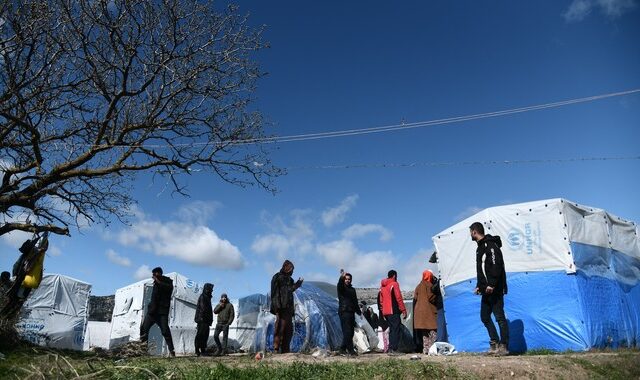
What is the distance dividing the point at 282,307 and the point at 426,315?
286 centimetres

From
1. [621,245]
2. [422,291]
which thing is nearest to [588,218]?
[621,245]

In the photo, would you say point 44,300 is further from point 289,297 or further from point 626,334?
point 626,334

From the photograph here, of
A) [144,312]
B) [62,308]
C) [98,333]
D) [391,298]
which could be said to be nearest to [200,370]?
[391,298]

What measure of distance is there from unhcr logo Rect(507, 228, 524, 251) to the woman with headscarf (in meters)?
1.82

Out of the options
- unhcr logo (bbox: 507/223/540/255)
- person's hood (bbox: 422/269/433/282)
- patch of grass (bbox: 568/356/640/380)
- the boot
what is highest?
unhcr logo (bbox: 507/223/540/255)

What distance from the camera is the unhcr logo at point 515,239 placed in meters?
9.48

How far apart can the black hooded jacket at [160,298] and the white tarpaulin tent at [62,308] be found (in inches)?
512

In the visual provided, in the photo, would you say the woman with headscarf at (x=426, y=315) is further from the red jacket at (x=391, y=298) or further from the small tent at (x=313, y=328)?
the small tent at (x=313, y=328)

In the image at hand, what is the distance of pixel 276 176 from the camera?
33.2ft

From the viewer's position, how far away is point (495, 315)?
7.06 m

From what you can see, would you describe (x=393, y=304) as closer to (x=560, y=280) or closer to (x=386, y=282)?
(x=386, y=282)

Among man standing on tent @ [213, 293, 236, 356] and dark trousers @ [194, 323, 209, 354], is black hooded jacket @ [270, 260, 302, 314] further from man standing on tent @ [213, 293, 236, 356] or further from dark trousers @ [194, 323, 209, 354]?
man standing on tent @ [213, 293, 236, 356]

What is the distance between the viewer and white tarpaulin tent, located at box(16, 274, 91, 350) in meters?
20.4

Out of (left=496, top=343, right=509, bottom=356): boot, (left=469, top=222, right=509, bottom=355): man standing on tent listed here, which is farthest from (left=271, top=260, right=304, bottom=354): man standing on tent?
(left=496, top=343, right=509, bottom=356): boot
